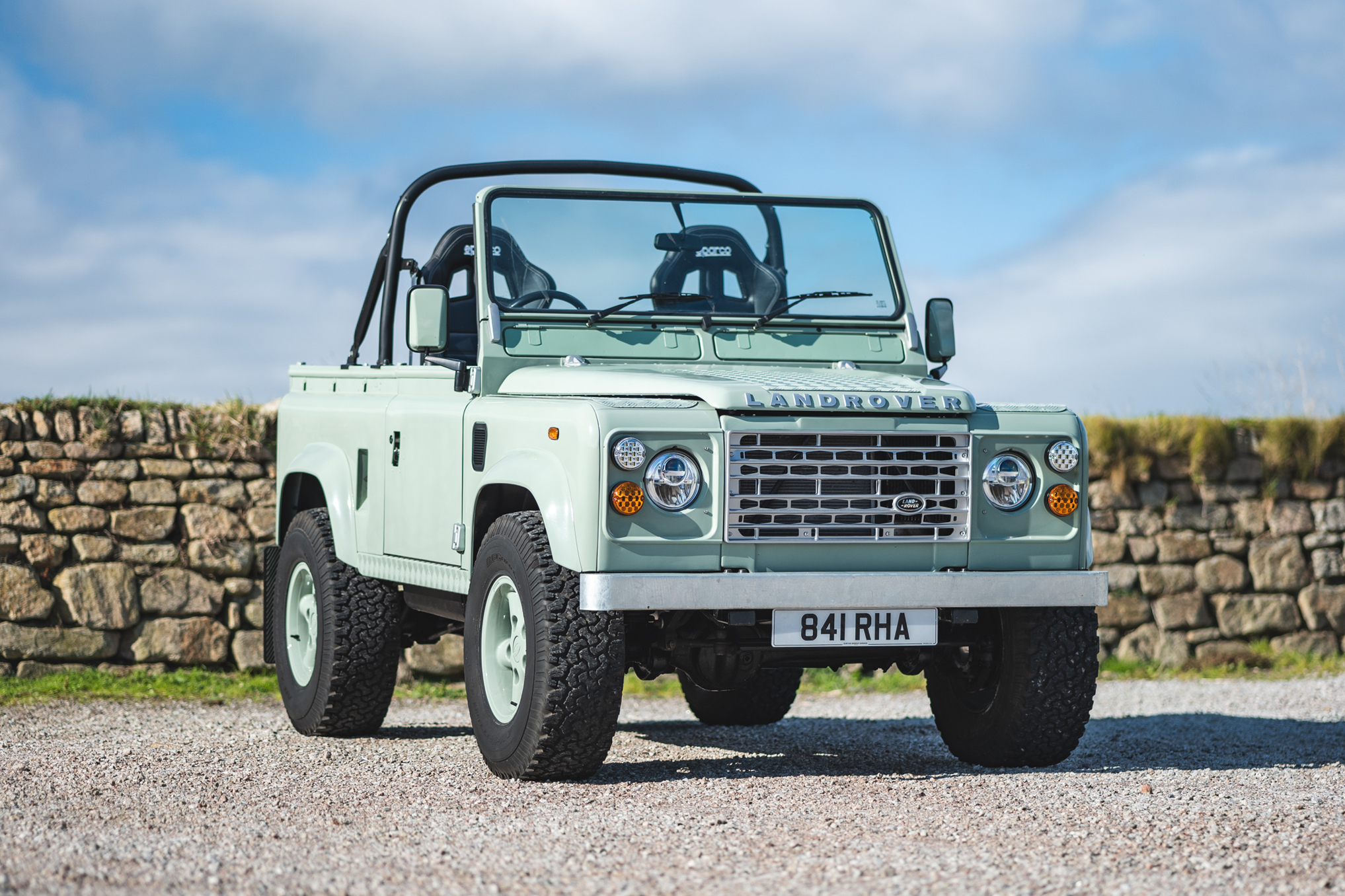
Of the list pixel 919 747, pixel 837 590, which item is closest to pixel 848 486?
pixel 837 590

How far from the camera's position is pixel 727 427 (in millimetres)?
5562

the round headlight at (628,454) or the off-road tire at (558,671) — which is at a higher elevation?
the round headlight at (628,454)

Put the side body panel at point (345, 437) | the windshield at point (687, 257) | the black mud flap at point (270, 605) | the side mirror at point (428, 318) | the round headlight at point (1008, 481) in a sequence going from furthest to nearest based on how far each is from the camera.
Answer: the black mud flap at point (270, 605)
the side body panel at point (345, 437)
the windshield at point (687, 257)
the side mirror at point (428, 318)
the round headlight at point (1008, 481)

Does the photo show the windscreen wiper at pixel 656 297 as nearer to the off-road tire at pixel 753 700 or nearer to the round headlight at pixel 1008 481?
the round headlight at pixel 1008 481

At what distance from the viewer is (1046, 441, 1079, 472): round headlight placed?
19.8 ft

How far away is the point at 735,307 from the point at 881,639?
1.98 m

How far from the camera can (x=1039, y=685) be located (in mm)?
6164

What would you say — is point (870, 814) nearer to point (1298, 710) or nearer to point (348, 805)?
point (348, 805)

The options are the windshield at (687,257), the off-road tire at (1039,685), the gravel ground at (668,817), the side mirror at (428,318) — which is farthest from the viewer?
the windshield at (687,257)

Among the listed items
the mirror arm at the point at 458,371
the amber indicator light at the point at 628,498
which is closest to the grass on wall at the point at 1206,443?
the mirror arm at the point at 458,371

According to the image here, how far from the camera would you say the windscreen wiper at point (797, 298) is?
7000 mm

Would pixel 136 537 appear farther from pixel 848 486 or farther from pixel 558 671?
pixel 848 486

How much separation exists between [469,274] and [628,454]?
8.52 feet

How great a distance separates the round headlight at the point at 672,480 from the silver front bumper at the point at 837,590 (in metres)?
0.26
